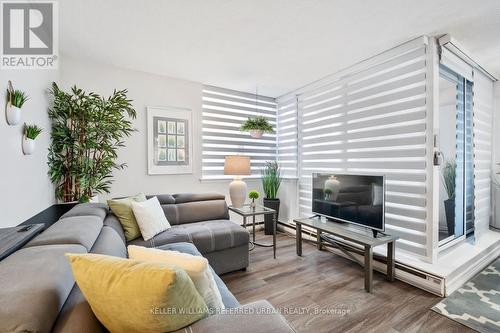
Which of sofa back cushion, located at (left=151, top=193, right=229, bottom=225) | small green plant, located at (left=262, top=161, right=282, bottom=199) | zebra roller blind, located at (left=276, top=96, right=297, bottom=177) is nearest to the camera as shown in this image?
sofa back cushion, located at (left=151, top=193, right=229, bottom=225)

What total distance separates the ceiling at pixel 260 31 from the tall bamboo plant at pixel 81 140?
0.62 m

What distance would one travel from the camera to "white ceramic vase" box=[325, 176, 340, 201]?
2.89 meters

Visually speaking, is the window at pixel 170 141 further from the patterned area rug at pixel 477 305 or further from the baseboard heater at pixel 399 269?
the patterned area rug at pixel 477 305

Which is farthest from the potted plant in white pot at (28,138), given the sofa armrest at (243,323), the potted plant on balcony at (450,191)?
the potted plant on balcony at (450,191)

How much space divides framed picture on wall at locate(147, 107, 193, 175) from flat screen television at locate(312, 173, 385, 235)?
200cm

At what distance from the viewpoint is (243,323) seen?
2.83 feet

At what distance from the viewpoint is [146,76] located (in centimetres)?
328

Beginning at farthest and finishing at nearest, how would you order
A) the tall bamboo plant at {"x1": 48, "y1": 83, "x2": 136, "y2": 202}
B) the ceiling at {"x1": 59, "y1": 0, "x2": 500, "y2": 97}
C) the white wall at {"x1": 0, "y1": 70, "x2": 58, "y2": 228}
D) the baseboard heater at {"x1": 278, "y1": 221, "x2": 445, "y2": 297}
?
the tall bamboo plant at {"x1": 48, "y1": 83, "x2": 136, "y2": 202}, the baseboard heater at {"x1": 278, "y1": 221, "x2": 445, "y2": 297}, the ceiling at {"x1": 59, "y1": 0, "x2": 500, "y2": 97}, the white wall at {"x1": 0, "y1": 70, "x2": 58, "y2": 228}

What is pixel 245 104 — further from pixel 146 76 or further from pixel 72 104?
pixel 72 104

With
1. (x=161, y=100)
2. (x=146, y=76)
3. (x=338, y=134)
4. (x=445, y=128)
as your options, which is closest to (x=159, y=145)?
(x=161, y=100)

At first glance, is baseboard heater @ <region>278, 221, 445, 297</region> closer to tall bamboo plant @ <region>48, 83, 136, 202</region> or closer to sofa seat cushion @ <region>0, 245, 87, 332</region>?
sofa seat cushion @ <region>0, 245, 87, 332</region>

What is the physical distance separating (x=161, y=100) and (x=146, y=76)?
14.6 inches

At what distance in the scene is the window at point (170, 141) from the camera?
3361 mm

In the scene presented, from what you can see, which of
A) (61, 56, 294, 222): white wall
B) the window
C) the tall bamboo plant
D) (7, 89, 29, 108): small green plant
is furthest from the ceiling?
(7, 89, 29, 108): small green plant
